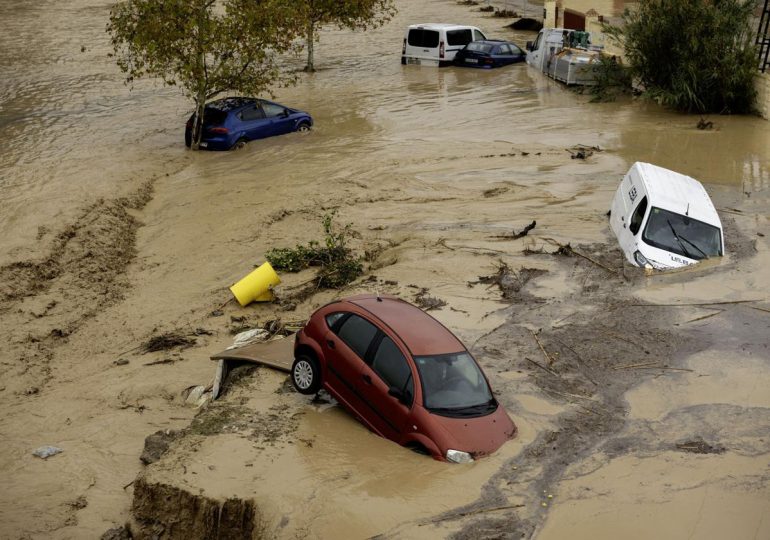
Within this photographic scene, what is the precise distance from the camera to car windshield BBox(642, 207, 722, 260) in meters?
14.7

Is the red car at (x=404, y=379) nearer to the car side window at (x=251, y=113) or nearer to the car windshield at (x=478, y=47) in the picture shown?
the car side window at (x=251, y=113)

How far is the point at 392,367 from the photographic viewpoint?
375 inches

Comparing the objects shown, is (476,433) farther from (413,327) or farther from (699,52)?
(699,52)

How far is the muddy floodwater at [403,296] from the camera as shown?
878 centimetres

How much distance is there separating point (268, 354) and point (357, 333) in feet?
6.27

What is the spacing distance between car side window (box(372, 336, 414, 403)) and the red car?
0.03ft

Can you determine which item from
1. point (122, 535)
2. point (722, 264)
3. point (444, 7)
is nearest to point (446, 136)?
point (722, 264)

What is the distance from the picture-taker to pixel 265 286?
14.4m

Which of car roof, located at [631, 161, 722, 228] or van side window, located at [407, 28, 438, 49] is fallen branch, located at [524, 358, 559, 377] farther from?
van side window, located at [407, 28, 438, 49]

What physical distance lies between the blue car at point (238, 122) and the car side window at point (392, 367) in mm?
14893

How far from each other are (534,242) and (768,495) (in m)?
8.02

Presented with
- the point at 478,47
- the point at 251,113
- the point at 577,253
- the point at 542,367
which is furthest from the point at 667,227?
the point at 478,47

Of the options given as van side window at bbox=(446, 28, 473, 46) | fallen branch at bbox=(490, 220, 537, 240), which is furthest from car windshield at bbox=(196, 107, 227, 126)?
van side window at bbox=(446, 28, 473, 46)

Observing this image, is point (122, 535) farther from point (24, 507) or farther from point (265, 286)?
point (265, 286)
